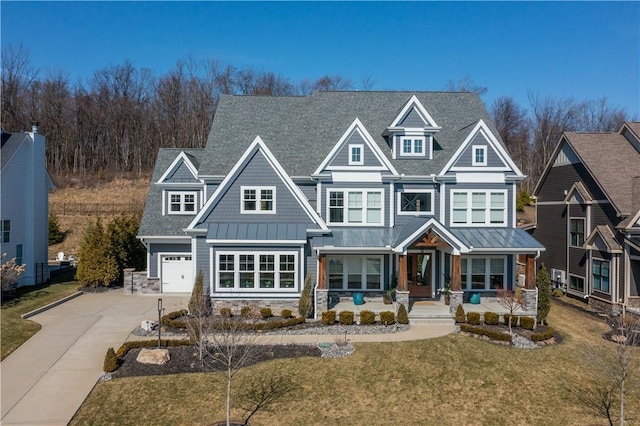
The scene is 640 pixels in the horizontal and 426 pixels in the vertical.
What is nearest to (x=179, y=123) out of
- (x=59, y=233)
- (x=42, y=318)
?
(x=59, y=233)

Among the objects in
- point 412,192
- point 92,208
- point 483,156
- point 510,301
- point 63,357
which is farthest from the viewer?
point 92,208

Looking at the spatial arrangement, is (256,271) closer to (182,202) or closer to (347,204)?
(347,204)

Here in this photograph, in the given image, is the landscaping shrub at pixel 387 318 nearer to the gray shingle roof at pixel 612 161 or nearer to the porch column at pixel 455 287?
the porch column at pixel 455 287

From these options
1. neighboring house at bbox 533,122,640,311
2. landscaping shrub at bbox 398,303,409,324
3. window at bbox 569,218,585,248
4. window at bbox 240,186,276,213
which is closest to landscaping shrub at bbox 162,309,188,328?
window at bbox 240,186,276,213

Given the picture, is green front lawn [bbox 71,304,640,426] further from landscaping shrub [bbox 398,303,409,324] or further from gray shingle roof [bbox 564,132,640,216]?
gray shingle roof [bbox 564,132,640,216]

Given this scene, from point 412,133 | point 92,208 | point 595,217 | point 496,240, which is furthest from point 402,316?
point 92,208

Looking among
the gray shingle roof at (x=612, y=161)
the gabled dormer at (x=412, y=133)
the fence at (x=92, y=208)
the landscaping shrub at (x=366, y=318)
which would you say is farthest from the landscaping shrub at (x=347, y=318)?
the fence at (x=92, y=208)

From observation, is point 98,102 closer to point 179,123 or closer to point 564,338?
point 179,123
